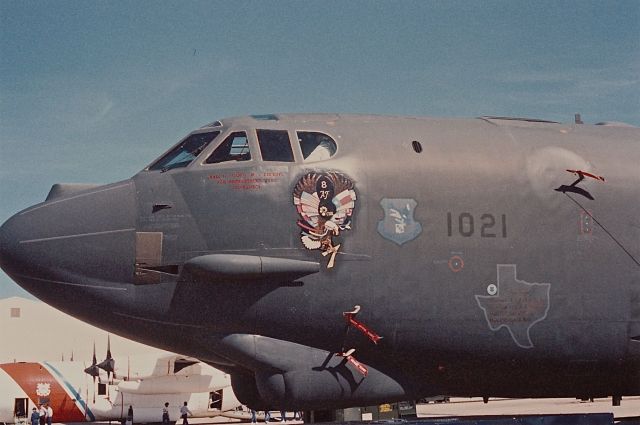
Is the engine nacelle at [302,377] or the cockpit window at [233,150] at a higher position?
the cockpit window at [233,150]

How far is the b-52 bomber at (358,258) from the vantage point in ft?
31.6

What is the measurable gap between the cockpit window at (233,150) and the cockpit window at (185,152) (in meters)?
0.22

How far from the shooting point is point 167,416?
126ft

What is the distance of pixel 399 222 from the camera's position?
10086mm

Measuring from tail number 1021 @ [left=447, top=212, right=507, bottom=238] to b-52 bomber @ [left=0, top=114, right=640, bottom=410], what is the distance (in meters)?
0.02

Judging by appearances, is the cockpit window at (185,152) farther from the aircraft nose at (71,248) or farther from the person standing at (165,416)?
the person standing at (165,416)

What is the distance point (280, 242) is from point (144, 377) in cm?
3100

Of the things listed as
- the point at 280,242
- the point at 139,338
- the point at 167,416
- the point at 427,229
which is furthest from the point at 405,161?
the point at 167,416

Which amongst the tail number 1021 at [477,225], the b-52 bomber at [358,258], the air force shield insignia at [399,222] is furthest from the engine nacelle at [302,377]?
the tail number 1021 at [477,225]

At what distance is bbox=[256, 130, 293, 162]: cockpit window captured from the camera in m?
10.1

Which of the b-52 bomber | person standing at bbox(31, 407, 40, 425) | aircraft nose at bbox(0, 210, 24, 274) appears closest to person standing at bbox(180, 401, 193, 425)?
person standing at bbox(31, 407, 40, 425)

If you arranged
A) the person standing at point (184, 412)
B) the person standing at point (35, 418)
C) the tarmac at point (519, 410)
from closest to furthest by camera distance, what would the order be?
the tarmac at point (519, 410), the person standing at point (35, 418), the person standing at point (184, 412)

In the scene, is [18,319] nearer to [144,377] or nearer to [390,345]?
[144,377]

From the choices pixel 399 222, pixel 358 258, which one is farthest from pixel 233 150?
pixel 399 222
